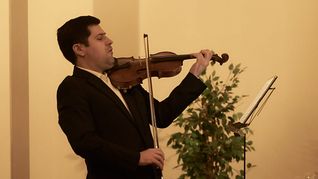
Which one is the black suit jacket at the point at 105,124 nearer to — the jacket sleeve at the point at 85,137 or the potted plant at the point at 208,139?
the jacket sleeve at the point at 85,137

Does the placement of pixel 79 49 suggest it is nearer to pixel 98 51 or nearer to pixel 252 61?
pixel 98 51

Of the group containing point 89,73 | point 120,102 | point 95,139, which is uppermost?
point 89,73

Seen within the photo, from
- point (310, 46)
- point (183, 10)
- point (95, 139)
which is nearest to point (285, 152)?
point (310, 46)

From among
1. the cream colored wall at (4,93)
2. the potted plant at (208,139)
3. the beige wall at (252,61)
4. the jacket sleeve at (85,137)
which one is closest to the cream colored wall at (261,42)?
the beige wall at (252,61)

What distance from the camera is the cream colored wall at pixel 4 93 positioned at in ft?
8.76

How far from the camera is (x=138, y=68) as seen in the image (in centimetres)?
174

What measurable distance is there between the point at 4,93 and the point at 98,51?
1315 mm

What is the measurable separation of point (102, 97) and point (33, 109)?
1468 mm

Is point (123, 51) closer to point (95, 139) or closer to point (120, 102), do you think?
point (120, 102)

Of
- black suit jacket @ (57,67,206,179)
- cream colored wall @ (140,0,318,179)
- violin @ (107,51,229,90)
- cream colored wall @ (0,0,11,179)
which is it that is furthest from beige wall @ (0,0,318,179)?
black suit jacket @ (57,67,206,179)

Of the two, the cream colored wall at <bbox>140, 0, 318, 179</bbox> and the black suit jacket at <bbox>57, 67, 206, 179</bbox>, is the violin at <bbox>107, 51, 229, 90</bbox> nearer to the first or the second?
the black suit jacket at <bbox>57, 67, 206, 179</bbox>

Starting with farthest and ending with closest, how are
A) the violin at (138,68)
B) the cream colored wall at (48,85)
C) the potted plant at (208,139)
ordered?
the cream colored wall at (48,85)
the potted plant at (208,139)
the violin at (138,68)

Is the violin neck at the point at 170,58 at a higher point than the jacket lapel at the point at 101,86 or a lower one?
higher

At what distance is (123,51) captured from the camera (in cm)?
284
